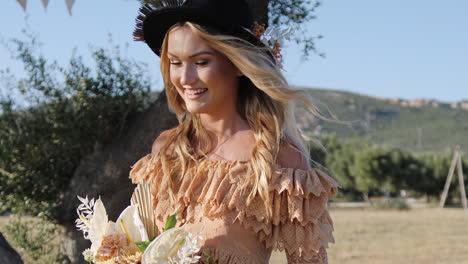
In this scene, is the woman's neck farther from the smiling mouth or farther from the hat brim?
the hat brim

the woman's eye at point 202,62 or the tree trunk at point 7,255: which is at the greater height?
the woman's eye at point 202,62

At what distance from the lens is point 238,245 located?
2869 mm

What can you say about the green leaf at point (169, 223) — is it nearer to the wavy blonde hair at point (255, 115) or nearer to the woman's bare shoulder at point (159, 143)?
the wavy blonde hair at point (255, 115)

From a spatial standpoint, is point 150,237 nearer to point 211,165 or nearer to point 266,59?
point 211,165

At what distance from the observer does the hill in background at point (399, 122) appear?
79.8 m

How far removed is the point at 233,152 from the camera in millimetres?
3025

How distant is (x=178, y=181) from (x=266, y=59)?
0.67m

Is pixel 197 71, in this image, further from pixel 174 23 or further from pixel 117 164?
pixel 117 164

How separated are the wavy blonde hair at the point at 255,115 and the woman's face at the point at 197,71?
0.04 metres

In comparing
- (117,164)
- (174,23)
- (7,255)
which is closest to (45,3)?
(174,23)

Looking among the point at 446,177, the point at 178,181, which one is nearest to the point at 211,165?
the point at 178,181

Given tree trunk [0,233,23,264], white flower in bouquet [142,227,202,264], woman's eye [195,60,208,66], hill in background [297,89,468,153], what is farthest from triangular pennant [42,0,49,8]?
hill in background [297,89,468,153]

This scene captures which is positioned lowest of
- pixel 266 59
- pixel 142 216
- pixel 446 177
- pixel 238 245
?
pixel 446 177

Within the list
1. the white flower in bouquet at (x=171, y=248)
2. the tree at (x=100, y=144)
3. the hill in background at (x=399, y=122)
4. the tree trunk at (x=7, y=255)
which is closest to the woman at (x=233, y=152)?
the white flower in bouquet at (x=171, y=248)
